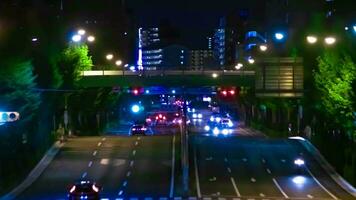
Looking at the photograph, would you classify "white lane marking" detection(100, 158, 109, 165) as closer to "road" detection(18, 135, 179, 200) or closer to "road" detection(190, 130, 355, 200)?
"road" detection(18, 135, 179, 200)

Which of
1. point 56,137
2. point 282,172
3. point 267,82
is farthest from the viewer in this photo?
point 56,137

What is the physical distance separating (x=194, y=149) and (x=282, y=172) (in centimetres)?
1471

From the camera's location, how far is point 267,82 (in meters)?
59.3

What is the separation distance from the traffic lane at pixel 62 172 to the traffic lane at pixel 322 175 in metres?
18.2

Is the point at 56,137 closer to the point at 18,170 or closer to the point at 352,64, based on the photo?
the point at 18,170

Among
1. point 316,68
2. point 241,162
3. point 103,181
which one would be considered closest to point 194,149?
point 241,162

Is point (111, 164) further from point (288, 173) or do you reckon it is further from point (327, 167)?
point (327, 167)

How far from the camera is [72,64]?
8450 centimetres

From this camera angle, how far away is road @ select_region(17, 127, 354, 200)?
55.8 metres

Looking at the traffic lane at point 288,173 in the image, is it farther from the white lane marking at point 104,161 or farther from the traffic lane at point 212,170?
the white lane marking at point 104,161

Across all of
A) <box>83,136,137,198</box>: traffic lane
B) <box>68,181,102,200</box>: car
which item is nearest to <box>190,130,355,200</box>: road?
<box>83,136,137,198</box>: traffic lane

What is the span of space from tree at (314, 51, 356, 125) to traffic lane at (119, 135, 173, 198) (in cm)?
1433

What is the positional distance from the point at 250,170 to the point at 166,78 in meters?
26.3

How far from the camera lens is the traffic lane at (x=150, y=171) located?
184 feet
